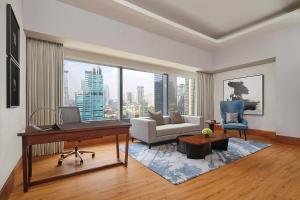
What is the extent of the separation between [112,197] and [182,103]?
4896mm

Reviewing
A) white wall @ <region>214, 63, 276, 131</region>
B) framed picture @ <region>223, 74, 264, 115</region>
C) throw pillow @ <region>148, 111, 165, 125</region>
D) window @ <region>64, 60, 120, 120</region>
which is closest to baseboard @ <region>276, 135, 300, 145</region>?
white wall @ <region>214, 63, 276, 131</region>

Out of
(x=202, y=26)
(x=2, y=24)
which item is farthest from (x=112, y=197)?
(x=202, y=26)

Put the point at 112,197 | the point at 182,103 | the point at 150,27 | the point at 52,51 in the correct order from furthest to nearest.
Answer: the point at 182,103, the point at 150,27, the point at 52,51, the point at 112,197

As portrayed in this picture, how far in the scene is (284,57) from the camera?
427 cm

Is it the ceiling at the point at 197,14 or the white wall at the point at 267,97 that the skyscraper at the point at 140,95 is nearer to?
the ceiling at the point at 197,14

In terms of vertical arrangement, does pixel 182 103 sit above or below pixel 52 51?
below

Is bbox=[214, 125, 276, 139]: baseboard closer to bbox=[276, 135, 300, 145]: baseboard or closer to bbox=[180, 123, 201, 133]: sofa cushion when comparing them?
bbox=[276, 135, 300, 145]: baseboard

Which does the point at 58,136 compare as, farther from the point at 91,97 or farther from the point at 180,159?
the point at 91,97

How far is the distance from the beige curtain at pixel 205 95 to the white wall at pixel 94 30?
4.89 feet

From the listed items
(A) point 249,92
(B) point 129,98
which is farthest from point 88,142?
(A) point 249,92

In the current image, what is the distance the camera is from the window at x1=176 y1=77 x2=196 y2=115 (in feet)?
20.4

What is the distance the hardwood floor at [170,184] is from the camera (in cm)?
190

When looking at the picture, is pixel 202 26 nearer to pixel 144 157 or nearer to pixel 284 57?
pixel 284 57

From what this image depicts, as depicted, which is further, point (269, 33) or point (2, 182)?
point (269, 33)
